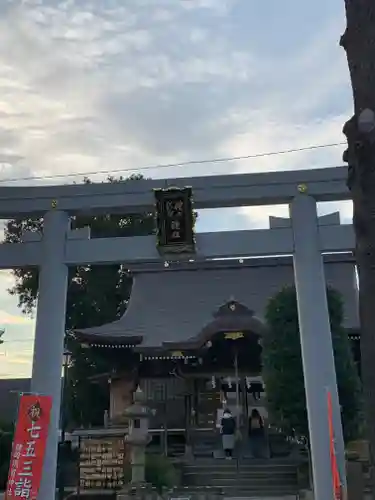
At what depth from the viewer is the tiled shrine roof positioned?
1580cm

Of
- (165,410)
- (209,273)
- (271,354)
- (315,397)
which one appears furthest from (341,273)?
(315,397)

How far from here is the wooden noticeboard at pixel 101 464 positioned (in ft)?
31.3

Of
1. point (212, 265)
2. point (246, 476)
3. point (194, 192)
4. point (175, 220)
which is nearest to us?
point (175, 220)

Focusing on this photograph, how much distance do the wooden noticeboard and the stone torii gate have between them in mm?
2077

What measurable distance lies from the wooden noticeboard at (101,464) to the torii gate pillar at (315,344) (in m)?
3.64

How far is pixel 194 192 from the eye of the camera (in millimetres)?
7988

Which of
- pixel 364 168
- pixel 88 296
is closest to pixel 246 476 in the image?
pixel 364 168

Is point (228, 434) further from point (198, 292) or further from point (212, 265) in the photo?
point (212, 265)

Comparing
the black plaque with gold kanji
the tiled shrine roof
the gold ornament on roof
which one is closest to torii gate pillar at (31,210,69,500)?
the black plaque with gold kanji

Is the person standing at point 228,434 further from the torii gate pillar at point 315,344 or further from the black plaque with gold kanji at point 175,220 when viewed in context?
the black plaque with gold kanji at point 175,220

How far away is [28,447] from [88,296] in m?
14.5

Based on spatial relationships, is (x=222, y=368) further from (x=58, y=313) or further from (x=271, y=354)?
(x=58, y=313)

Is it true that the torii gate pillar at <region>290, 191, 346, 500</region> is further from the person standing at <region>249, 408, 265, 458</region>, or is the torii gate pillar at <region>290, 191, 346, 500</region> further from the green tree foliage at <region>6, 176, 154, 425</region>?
the green tree foliage at <region>6, 176, 154, 425</region>

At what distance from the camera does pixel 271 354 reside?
1019 centimetres
